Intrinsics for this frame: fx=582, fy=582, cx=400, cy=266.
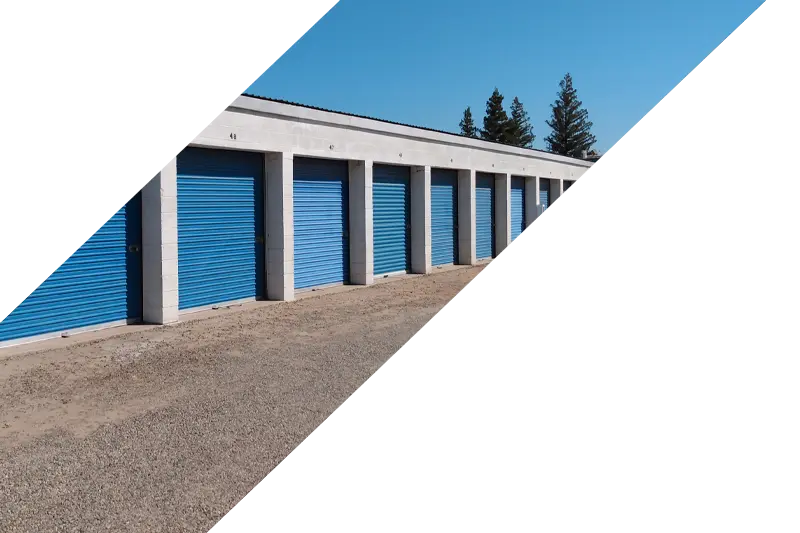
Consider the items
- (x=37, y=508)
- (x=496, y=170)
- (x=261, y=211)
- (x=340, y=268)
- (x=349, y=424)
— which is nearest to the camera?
(x=349, y=424)

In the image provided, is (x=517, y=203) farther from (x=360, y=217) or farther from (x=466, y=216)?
(x=360, y=217)

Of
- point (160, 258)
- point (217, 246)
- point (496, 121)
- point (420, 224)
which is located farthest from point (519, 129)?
point (160, 258)

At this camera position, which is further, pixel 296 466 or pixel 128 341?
pixel 128 341

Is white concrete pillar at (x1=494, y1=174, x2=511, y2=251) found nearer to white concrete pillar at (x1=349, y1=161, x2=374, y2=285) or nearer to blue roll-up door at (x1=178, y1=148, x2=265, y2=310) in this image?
white concrete pillar at (x1=349, y1=161, x2=374, y2=285)

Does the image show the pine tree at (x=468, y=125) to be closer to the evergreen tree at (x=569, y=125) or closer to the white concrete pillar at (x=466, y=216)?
the evergreen tree at (x=569, y=125)

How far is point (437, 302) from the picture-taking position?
6.95 ft

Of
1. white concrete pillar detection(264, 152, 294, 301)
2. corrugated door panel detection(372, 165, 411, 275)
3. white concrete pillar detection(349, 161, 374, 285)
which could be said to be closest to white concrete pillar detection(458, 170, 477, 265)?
corrugated door panel detection(372, 165, 411, 275)

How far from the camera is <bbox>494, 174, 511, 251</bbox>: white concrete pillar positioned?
6.13 feet

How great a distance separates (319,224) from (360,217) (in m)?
0.61

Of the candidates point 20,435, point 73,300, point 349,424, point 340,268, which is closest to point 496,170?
point 340,268

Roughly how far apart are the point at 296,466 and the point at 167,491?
1433 mm

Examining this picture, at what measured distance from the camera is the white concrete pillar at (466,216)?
1876mm

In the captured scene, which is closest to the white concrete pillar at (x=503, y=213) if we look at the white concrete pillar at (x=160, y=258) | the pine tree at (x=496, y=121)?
the pine tree at (x=496, y=121)

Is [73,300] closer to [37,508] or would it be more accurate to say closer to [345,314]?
[345,314]
